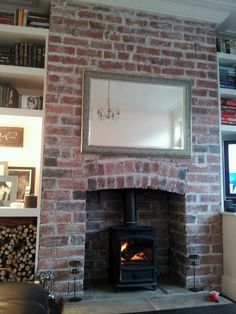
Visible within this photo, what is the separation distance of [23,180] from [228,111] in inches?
87.9

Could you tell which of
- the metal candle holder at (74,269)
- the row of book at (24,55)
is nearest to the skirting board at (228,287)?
the metal candle holder at (74,269)

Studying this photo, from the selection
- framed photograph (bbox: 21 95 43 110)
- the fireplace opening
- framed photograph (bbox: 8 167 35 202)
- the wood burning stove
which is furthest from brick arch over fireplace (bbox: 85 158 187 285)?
framed photograph (bbox: 21 95 43 110)

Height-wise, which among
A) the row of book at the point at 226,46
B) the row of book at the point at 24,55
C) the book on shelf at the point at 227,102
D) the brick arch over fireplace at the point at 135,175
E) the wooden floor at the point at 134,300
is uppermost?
the row of book at the point at 226,46

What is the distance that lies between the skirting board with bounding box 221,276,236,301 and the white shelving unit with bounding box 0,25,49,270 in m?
1.73

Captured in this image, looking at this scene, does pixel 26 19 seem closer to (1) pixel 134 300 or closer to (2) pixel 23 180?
(2) pixel 23 180

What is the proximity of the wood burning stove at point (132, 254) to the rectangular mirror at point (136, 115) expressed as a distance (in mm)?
612

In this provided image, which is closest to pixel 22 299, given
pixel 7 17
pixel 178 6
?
pixel 7 17

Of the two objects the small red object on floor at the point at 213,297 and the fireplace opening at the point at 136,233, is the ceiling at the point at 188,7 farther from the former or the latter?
the small red object on floor at the point at 213,297

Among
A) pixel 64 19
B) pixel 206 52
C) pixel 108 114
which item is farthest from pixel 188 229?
pixel 64 19

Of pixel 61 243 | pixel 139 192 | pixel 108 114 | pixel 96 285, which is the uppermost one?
pixel 108 114

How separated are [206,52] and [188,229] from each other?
1804 millimetres

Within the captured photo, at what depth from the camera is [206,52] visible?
116 inches

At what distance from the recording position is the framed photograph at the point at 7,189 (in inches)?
97.3

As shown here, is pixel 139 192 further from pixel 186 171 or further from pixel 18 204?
pixel 18 204
